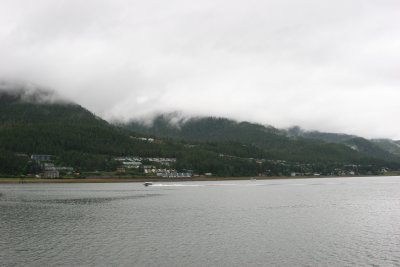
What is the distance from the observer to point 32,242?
49.7m

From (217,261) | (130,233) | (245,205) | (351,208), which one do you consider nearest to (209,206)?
(245,205)

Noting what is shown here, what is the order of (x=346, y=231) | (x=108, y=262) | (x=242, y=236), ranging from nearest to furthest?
1. (x=108, y=262)
2. (x=242, y=236)
3. (x=346, y=231)

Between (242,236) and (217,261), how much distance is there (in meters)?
13.9

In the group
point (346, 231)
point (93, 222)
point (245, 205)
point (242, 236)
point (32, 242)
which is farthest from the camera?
point (245, 205)

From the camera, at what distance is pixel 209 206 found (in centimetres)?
9250

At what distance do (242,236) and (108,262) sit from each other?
62.9 feet

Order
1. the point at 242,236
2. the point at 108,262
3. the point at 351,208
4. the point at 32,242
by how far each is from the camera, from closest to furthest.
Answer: the point at 108,262, the point at 32,242, the point at 242,236, the point at 351,208

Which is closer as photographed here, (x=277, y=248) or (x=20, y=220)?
(x=277, y=248)

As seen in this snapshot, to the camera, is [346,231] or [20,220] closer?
[346,231]

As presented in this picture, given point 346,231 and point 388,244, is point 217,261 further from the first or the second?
point 346,231

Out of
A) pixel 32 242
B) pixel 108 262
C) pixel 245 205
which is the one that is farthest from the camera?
pixel 245 205

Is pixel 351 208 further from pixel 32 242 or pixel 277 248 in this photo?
pixel 32 242

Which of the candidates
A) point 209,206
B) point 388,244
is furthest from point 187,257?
point 209,206

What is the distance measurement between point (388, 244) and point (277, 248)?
12335 millimetres
